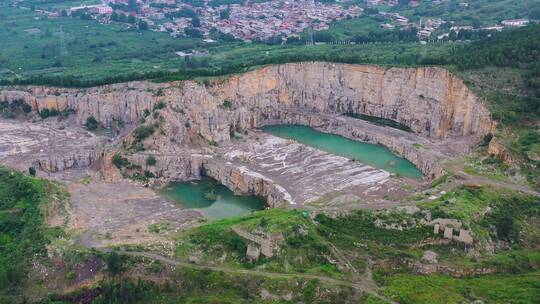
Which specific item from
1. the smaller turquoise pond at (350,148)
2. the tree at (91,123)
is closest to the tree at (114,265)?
the tree at (91,123)

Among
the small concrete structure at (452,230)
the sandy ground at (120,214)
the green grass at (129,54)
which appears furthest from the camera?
the green grass at (129,54)

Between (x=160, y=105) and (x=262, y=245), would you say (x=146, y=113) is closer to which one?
(x=160, y=105)

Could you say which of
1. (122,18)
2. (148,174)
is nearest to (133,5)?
(122,18)

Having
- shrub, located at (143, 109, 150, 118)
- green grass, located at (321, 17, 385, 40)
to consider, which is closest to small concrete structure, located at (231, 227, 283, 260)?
shrub, located at (143, 109, 150, 118)

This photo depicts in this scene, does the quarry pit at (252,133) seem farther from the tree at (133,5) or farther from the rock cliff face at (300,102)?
the tree at (133,5)

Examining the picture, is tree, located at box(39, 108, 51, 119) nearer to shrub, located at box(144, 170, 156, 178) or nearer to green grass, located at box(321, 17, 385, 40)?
shrub, located at box(144, 170, 156, 178)

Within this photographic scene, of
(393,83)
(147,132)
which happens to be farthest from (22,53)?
(393,83)
